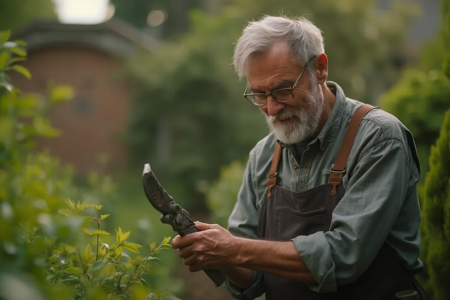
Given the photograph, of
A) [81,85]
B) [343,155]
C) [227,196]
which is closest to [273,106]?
[343,155]

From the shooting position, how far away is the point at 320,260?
2.30 meters

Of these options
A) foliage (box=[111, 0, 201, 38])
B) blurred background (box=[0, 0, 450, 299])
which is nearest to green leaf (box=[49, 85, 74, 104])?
blurred background (box=[0, 0, 450, 299])

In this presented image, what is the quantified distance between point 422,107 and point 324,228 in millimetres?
2813

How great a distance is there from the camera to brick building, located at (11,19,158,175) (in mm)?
18656

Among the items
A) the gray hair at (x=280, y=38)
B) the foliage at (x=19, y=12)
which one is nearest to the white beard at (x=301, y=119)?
the gray hair at (x=280, y=38)

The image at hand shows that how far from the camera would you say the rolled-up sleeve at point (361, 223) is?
90.6 inches

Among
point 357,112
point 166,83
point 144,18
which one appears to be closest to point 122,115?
point 166,83

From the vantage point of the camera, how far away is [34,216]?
110 centimetres

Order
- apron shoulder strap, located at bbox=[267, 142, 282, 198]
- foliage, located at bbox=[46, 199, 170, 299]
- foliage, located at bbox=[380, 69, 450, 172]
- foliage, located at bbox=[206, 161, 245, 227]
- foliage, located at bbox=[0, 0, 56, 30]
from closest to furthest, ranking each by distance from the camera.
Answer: foliage, located at bbox=[46, 199, 170, 299], apron shoulder strap, located at bbox=[267, 142, 282, 198], foliage, located at bbox=[380, 69, 450, 172], foliage, located at bbox=[206, 161, 245, 227], foliage, located at bbox=[0, 0, 56, 30]

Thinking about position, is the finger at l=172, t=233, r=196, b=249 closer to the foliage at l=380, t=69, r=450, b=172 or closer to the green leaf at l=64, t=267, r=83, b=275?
the green leaf at l=64, t=267, r=83, b=275

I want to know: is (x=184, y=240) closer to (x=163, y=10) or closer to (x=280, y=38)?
(x=280, y=38)

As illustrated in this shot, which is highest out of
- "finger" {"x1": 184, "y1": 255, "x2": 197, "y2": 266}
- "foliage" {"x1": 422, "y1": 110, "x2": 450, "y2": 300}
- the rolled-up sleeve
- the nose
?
the nose

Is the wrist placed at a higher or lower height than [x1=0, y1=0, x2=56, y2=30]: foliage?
lower

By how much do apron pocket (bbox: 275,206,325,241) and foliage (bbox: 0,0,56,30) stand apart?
28.2 m
